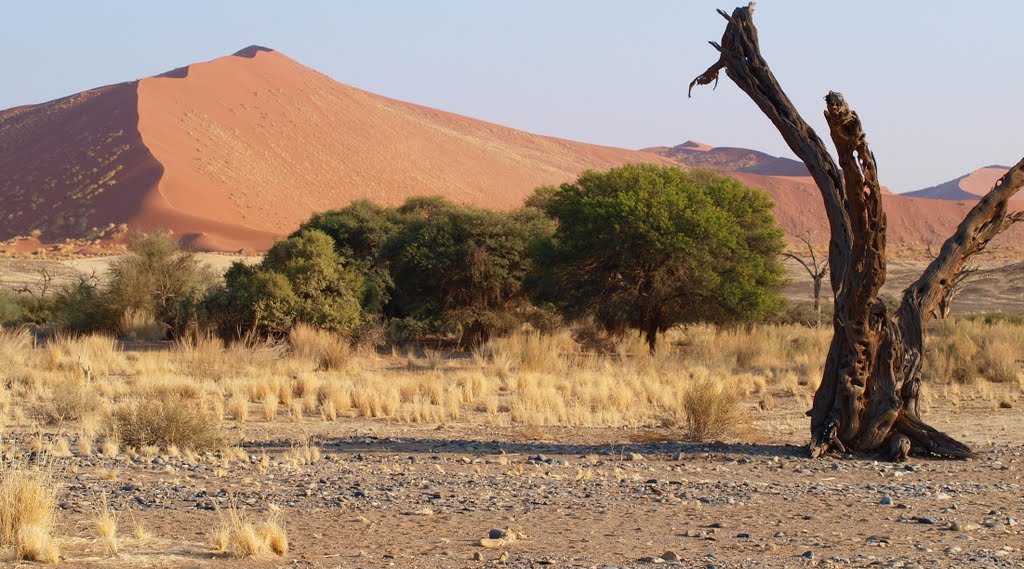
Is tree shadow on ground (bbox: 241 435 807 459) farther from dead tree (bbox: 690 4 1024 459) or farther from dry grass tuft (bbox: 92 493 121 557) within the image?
dry grass tuft (bbox: 92 493 121 557)

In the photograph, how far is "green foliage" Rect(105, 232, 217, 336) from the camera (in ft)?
86.0

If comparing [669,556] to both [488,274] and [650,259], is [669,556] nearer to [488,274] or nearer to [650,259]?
[650,259]

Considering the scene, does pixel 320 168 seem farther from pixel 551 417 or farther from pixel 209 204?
pixel 551 417

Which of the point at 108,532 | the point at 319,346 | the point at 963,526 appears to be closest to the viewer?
the point at 108,532

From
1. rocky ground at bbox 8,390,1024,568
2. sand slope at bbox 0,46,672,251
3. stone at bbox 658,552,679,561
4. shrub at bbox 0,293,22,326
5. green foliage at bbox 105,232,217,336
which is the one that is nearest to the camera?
stone at bbox 658,552,679,561

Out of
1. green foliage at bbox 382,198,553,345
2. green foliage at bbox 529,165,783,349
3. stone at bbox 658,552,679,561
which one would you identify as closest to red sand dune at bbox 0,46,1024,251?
green foliage at bbox 382,198,553,345

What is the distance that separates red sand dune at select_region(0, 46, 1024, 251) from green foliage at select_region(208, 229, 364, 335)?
43.8 metres

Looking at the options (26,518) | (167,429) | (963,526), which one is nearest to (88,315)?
(167,429)

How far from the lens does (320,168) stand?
3962 inches

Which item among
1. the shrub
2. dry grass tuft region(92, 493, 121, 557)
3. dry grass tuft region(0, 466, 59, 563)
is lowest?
the shrub

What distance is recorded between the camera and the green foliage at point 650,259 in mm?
23594

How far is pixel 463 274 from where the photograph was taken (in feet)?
85.9

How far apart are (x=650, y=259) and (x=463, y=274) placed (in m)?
5.00

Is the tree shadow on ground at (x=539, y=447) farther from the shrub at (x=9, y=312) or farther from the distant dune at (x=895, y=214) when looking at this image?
the distant dune at (x=895, y=214)
